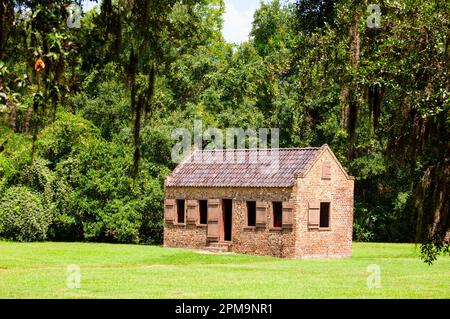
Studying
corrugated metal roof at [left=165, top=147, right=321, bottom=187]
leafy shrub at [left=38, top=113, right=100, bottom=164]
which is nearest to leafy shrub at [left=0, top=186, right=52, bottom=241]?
leafy shrub at [left=38, top=113, right=100, bottom=164]

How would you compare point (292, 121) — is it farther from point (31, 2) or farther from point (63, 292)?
point (31, 2)

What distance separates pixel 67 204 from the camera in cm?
4016

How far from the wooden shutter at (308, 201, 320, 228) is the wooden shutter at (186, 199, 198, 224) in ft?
17.9

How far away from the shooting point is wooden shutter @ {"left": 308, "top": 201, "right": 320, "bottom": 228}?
3243 centimetres

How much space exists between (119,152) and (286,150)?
9782 millimetres

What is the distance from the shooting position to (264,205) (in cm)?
3291

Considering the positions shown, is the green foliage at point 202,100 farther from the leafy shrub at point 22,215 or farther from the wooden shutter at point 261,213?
the wooden shutter at point 261,213

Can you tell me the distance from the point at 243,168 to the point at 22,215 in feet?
35.7

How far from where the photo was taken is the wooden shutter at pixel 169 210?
3644 cm

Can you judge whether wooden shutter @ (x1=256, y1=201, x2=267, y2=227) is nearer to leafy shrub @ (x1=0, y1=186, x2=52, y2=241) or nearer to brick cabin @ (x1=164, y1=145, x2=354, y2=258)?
brick cabin @ (x1=164, y1=145, x2=354, y2=258)

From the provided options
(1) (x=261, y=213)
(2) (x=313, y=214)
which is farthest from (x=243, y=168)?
(2) (x=313, y=214)

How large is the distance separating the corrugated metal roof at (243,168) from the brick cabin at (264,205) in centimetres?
5

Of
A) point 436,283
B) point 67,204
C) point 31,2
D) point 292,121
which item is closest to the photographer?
point 31,2
